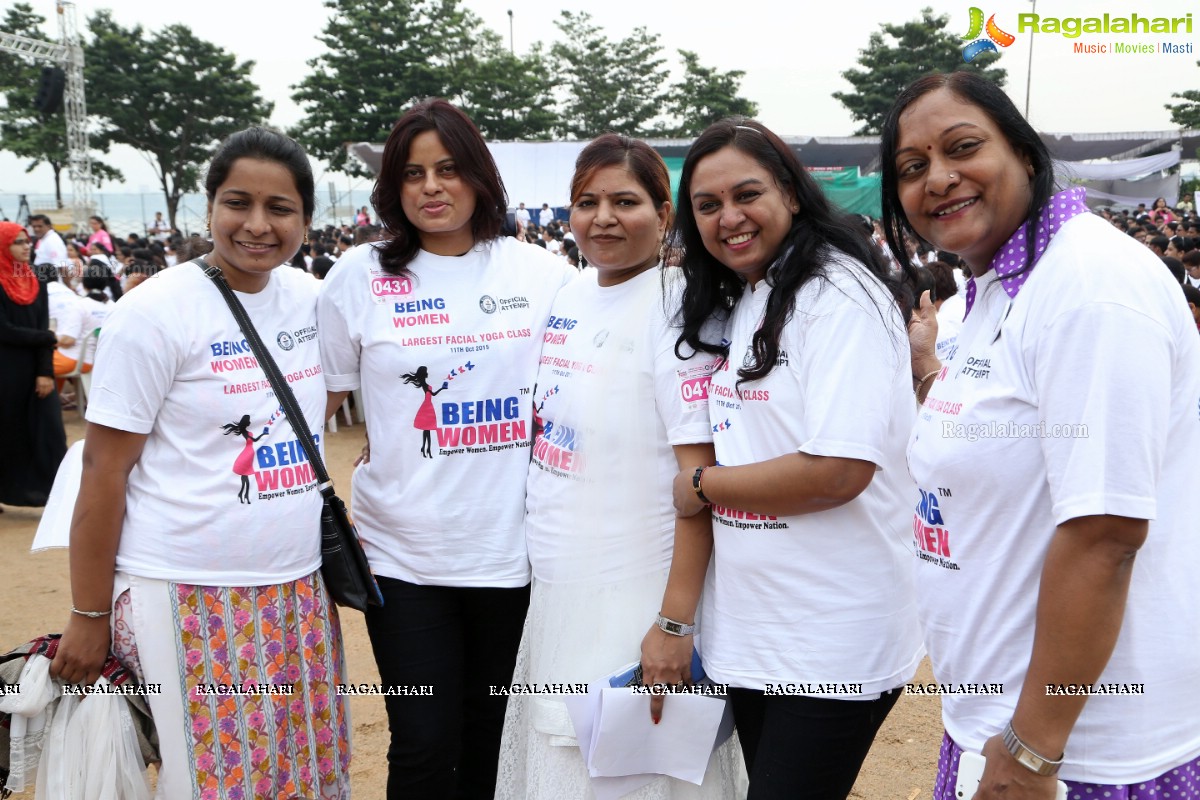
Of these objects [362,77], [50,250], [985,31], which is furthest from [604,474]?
[362,77]

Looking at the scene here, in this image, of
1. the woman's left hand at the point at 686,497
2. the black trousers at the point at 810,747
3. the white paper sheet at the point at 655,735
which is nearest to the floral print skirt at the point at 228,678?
the white paper sheet at the point at 655,735

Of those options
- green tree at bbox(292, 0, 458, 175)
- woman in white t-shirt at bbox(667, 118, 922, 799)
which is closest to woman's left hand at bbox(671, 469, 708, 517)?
woman in white t-shirt at bbox(667, 118, 922, 799)

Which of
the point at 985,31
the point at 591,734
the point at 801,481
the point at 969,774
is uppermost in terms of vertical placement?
the point at 985,31

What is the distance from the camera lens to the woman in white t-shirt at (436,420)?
2.47 metres

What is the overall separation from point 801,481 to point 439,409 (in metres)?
1.08

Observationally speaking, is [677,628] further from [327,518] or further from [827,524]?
[327,518]

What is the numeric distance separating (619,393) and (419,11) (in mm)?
35426

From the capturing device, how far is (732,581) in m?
1.97

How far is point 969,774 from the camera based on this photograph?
151cm

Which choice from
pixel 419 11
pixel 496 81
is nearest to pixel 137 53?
pixel 419 11

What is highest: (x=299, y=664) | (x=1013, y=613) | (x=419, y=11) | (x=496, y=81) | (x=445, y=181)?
(x=419, y=11)

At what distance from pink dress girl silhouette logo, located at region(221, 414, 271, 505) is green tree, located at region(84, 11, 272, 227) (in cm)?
3386

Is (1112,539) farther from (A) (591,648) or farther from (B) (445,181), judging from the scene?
(B) (445,181)

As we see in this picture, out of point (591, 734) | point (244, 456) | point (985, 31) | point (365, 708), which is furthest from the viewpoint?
point (985, 31)
